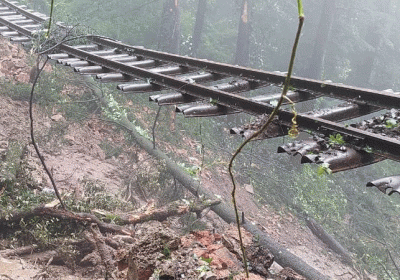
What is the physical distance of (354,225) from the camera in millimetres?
12586

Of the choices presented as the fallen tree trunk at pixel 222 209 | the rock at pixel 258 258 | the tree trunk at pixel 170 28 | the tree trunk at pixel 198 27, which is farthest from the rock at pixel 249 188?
the tree trunk at pixel 198 27

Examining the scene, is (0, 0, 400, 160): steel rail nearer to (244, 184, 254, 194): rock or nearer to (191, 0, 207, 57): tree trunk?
(244, 184, 254, 194): rock

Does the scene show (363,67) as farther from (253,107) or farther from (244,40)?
(253,107)

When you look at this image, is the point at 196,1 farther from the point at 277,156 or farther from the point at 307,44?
the point at 277,156

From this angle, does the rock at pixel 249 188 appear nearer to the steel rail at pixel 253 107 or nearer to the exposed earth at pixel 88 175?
the exposed earth at pixel 88 175

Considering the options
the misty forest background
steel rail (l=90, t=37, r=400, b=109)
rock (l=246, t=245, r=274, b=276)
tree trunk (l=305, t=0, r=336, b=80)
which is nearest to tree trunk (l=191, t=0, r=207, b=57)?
the misty forest background

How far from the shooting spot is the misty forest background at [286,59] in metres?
12.5

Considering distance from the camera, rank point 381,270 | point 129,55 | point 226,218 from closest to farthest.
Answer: point 129,55
point 226,218
point 381,270

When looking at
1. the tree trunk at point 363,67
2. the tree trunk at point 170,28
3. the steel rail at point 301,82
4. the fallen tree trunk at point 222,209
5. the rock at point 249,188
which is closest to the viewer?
the steel rail at point 301,82

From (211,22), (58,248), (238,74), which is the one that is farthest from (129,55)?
(211,22)

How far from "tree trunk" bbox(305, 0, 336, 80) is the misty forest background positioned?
0.04m

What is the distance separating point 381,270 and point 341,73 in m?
13.0

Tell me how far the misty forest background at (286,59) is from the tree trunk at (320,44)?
45mm

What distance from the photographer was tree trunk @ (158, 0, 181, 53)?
54.3 ft
